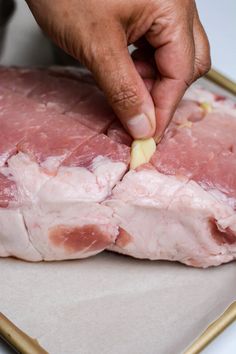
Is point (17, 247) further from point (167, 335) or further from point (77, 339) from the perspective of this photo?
point (167, 335)

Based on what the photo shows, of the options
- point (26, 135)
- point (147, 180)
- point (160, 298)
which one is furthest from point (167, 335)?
point (26, 135)

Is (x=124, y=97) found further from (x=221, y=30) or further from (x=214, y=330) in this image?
(x=221, y=30)

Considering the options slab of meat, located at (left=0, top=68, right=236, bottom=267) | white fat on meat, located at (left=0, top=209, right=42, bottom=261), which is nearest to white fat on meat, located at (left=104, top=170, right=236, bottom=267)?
slab of meat, located at (left=0, top=68, right=236, bottom=267)

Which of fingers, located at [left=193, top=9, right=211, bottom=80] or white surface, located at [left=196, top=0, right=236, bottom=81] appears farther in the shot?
white surface, located at [left=196, top=0, right=236, bottom=81]

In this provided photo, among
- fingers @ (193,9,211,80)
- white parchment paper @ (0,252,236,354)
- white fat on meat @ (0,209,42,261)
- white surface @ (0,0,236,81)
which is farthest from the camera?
white surface @ (0,0,236,81)

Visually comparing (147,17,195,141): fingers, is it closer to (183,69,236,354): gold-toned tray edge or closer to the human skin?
the human skin

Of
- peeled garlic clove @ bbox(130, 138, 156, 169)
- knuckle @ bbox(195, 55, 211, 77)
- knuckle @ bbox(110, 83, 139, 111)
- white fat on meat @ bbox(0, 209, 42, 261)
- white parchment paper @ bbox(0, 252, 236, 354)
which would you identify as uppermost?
knuckle @ bbox(110, 83, 139, 111)

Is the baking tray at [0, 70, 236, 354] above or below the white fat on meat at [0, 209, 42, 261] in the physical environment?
below
